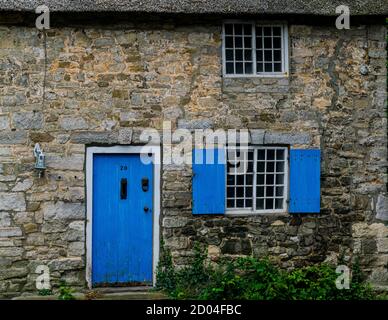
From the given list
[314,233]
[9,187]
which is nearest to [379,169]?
[314,233]

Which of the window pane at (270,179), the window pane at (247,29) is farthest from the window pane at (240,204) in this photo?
the window pane at (247,29)

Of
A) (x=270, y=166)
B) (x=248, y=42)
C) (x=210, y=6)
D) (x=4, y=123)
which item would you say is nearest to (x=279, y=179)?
(x=270, y=166)

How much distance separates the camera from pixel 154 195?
376 inches

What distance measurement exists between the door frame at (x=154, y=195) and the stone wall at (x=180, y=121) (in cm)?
10

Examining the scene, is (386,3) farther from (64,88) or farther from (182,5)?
(64,88)

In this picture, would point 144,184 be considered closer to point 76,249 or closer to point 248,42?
point 76,249

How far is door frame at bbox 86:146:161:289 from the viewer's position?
936 cm

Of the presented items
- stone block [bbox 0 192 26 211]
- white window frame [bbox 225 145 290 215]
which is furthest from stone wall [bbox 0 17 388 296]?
white window frame [bbox 225 145 290 215]

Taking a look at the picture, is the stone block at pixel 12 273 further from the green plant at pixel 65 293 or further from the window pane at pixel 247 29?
the window pane at pixel 247 29

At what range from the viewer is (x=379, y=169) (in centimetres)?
995

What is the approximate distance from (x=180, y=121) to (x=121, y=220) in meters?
1.78

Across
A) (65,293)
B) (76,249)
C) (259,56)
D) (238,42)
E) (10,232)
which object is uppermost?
(238,42)
